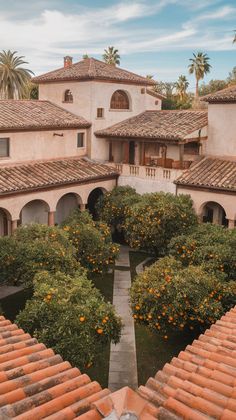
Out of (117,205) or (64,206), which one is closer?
(117,205)

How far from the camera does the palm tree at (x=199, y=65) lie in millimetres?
66938

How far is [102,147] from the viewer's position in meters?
27.7

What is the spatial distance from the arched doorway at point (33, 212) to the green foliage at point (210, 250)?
10.2m

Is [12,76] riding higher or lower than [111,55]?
lower

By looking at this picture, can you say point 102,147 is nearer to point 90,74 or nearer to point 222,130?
point 90,74

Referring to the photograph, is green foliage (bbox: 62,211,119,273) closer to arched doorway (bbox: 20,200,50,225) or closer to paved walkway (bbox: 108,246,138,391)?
paved walkway (bbox: 108,246,138,391)

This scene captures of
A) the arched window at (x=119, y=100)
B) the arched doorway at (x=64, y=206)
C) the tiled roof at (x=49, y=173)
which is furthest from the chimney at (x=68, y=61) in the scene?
the arched doorway at (x=64, y=206)

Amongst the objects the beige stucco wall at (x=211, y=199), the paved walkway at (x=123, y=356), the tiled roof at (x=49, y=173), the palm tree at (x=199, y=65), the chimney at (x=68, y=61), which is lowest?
the paved walkway at (x=123, y=356)

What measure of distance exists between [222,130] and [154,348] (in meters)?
14.3

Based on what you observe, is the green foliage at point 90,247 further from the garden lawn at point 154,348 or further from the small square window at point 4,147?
the small square window at point 4,147

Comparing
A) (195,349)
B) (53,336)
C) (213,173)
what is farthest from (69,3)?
(195,349)

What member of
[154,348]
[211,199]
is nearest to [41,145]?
[211,199]

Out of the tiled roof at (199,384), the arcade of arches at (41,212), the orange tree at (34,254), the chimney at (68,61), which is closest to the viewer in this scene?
the tiled roof at (199,384)

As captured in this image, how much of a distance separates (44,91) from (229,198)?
14.7 metres
